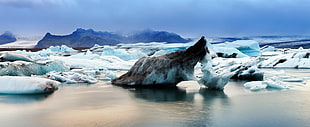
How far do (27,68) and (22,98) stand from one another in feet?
14.7

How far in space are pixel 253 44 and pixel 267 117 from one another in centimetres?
2839

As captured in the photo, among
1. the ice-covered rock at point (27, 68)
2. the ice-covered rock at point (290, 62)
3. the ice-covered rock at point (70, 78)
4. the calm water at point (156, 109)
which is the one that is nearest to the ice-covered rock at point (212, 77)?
the calm water at point (156, 109)

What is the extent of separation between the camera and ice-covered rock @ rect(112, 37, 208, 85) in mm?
7754

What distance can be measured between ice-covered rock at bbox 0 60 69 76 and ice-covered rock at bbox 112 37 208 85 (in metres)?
3.82

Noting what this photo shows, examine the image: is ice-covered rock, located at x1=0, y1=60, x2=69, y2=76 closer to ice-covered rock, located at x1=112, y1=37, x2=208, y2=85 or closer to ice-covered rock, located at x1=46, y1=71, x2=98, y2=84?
ice-covered rock, located at x1=46, y1=71, x2=98, y2=84

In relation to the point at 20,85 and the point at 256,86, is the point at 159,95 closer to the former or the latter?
the point at 256,86

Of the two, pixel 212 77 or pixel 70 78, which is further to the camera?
pixel 70 78

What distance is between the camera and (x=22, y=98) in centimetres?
592

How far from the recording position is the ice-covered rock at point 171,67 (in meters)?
7.75

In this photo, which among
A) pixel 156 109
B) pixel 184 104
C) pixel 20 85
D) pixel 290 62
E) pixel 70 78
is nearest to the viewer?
pixel 156 109

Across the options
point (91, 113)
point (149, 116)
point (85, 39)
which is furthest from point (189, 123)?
point (85, 39)

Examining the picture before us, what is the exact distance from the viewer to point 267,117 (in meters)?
4.46

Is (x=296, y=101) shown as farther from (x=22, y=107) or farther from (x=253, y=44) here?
(x=253, y=44)

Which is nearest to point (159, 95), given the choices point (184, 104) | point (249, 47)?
point (184, 104)
